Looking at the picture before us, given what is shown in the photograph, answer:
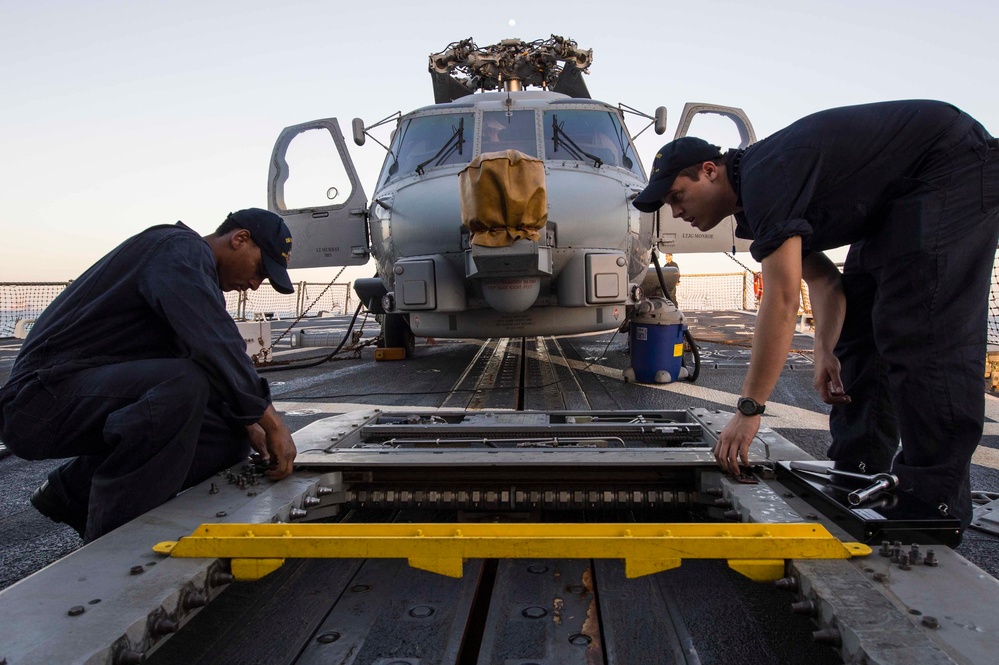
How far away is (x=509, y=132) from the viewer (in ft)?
20.6

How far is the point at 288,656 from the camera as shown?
1.47 metres

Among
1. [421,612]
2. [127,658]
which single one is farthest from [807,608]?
[127,658]

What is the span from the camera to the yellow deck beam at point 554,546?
1.34 metres

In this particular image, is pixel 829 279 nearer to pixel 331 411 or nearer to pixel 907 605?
pixel 907 605

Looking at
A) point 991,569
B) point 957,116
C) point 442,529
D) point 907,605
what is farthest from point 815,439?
point 442,529

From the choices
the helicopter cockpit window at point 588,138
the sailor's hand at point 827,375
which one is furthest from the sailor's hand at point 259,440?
the helicopter cockpit window at point 588,138

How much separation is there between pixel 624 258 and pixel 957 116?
339 cm

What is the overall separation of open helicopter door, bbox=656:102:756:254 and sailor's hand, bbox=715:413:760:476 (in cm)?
471

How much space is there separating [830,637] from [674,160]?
1474 millimetres

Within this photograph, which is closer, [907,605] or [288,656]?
[907,605]

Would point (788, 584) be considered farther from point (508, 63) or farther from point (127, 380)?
point (508, 63)

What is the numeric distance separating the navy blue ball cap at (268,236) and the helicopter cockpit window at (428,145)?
3.87 metres

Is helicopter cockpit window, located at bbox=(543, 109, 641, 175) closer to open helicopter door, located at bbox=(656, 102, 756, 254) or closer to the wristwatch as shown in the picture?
open helicopter door, located at bbox=(656, 102, 756, 254)

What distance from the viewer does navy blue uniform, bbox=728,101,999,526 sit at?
67.7 inches
